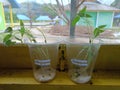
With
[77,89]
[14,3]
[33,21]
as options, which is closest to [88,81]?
[77,89]

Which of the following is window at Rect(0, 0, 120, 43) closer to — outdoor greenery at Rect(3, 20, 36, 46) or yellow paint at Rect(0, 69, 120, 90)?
outdoor greenery at Rect(3, 20, 36, 46)

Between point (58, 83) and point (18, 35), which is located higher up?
point (18, 35)

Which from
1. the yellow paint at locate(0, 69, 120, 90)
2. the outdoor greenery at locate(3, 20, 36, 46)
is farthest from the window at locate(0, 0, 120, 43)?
the yellow paint at locate(0, 69, 120, 90)

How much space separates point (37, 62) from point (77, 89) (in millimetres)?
242

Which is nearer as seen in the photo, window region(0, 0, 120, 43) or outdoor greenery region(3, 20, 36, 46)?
outdoor greenery region(3, 20, 36, 46)

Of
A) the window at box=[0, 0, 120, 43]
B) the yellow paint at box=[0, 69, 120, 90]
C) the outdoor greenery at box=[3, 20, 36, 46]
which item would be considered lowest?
the yellow paint at box=[0, 69, 120, 90]

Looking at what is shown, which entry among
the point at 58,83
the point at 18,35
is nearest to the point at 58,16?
the point at 18,35

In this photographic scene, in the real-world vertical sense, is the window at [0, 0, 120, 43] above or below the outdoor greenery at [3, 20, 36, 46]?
above

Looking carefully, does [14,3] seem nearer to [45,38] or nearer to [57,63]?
[45,38]

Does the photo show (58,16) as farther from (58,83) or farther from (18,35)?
(58,83)

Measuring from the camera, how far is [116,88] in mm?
719

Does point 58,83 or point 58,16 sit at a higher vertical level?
point 58,16

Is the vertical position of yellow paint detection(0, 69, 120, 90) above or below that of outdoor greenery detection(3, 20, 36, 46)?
below

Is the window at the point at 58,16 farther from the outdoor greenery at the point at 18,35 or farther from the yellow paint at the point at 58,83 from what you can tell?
the yellow paint at the point at 58,83
